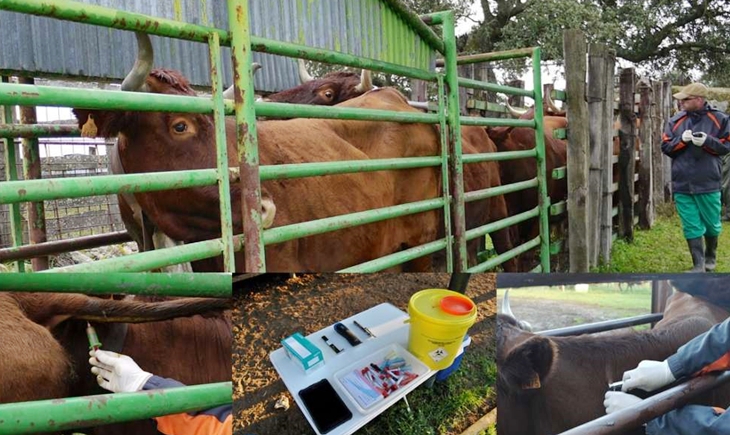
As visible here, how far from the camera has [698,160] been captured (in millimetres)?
7191

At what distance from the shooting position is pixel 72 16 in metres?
2.09

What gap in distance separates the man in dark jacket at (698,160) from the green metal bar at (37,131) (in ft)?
20.8

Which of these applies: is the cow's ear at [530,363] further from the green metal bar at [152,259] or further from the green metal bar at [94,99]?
the green metal bar at [94,99]

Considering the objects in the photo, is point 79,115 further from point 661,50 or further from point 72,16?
point 661,50

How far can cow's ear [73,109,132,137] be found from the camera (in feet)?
11.7

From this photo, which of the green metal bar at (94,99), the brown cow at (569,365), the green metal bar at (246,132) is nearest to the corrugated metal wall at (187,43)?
the green metal bar at (246,132)

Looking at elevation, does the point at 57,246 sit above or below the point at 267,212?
below

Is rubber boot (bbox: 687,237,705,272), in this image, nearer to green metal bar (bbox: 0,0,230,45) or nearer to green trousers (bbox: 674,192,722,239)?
green trousers (bbox: 674,192,722,239)

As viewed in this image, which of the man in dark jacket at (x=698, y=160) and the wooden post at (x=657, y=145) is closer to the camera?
the man in dark jacket at (x=698, y=160)

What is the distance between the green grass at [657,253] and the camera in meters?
8.02

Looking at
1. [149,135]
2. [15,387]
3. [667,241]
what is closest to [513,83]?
[667,241]

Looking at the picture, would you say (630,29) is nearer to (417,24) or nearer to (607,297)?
(417,24)

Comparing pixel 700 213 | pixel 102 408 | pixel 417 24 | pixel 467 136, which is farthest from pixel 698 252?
pixel 102 408

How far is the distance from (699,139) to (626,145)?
5.98ft
